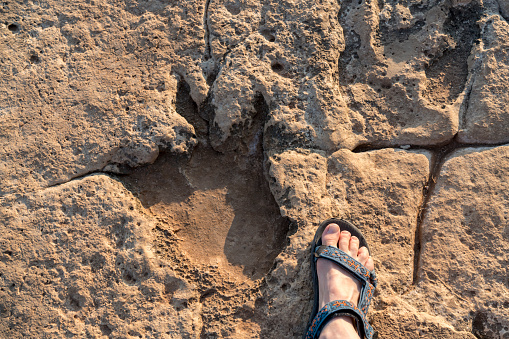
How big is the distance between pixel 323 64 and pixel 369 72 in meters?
0.26

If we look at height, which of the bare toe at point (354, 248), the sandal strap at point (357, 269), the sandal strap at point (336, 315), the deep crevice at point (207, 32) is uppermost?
the deep crevice at point (207, 32)

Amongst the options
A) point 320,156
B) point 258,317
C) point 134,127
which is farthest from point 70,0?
point 258,317

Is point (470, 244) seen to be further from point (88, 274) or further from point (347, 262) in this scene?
→ point (88, 274)

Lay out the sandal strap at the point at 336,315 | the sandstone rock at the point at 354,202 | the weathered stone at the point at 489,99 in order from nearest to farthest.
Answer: the sandal strap at the point at 336,315, the sandstone rock at the point at 354,202, the weathered stone at the point at 489,99

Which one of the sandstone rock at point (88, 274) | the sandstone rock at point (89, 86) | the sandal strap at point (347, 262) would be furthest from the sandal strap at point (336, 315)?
the sandstone rock at point (89, 86)

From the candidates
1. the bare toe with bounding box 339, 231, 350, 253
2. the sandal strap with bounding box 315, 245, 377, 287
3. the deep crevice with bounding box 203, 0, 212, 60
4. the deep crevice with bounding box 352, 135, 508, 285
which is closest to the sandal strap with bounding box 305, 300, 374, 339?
the sandal strap with bounding box 315, 245, 377, 287

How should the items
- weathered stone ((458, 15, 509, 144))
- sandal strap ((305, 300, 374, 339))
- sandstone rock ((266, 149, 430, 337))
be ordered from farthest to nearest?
1. weathered stone ((458, 15, 509, 144))
2. sandstone rock ((266, 149, 430, 337))
3. sandal strap ((305, 300, 374, 339))

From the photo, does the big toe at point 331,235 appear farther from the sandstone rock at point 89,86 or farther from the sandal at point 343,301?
the sandstone rock at point 89,86

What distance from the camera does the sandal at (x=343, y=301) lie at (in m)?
1.63

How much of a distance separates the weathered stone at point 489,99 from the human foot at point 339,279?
812 mm

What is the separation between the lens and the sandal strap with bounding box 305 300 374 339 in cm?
163

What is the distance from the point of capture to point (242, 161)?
74.3 inches

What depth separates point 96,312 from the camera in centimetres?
171

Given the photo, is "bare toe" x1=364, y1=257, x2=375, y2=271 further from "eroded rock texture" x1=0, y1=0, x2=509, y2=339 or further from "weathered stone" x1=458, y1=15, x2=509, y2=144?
"weathered stone" x1=458, y1=15, x2=509, y2=144
